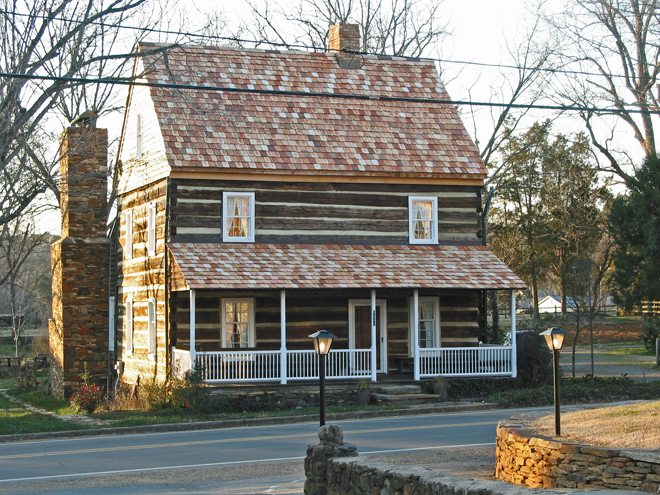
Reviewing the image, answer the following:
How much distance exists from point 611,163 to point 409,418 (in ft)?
74.6

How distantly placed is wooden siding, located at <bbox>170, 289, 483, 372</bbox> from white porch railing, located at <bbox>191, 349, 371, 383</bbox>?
2.51ft

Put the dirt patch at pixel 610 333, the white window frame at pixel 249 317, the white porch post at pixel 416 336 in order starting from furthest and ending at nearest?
the dirt patch at pixel 610 333 < the white window frame at pixel 249 317 < the white porch post at pixel 416 336

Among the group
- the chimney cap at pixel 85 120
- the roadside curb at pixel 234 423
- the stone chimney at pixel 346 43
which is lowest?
A: the roadside curb at pixel 234 423

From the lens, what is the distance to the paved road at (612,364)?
28016mm

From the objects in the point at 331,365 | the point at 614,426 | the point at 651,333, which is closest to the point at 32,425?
the point at 331,365

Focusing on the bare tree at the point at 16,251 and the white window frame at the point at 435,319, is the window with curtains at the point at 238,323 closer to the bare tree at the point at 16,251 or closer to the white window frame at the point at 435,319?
the white window frame at the point at 435,319

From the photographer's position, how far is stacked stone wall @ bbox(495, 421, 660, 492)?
30.2 ft

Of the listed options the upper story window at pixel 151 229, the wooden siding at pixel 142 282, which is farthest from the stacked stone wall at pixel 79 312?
the upper story window at pixel 151 229

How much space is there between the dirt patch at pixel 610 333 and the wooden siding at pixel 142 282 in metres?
24.9

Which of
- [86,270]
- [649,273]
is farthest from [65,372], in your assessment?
[649,273]

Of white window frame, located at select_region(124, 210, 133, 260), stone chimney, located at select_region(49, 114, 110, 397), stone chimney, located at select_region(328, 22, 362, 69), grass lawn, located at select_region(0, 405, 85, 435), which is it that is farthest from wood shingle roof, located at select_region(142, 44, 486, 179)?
grass lawn, located at select_region(0, 405, 85, 435)

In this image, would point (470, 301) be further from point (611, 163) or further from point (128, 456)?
point (611, 163)

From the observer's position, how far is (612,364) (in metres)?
32.2

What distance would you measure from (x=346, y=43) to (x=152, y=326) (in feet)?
35.7
